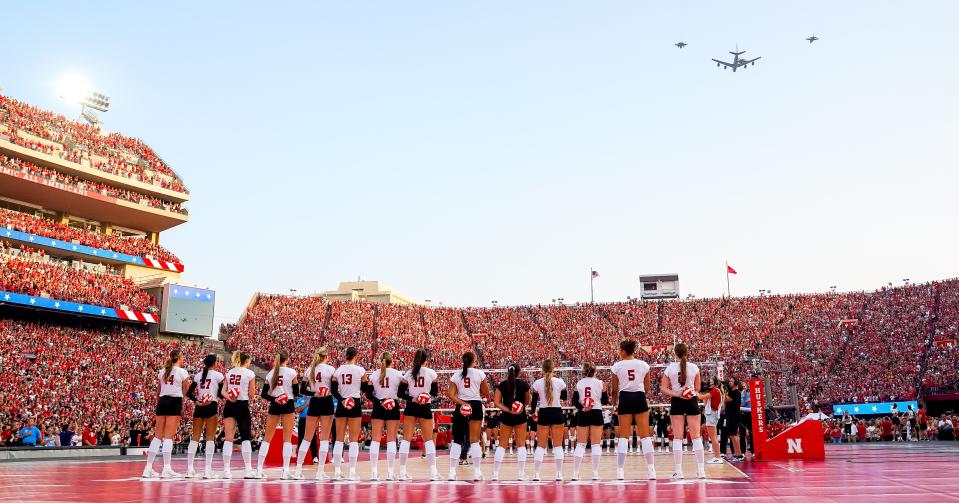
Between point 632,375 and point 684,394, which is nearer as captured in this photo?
point 632,375

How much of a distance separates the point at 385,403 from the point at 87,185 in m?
45.4

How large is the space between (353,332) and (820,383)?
111 feet

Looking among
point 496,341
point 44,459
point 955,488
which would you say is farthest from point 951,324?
point 44,459

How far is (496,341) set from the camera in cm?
6303

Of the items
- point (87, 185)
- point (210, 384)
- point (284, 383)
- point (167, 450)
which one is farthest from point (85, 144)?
point (284, 383)

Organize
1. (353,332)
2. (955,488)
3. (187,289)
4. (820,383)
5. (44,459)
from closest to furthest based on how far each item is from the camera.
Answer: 1. (955,488)
2. (44,459)
3. (820,383)
4. (187,289)
5. (353,332)

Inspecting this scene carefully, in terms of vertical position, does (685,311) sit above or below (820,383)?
above

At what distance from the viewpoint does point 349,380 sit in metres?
12.5

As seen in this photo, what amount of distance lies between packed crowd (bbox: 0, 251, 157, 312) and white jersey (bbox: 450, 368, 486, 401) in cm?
3801

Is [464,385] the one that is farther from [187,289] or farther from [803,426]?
[187,289]

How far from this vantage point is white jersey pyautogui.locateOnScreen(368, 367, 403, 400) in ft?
40.3

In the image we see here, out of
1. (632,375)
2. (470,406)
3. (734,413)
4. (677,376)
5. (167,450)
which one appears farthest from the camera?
(734,413)

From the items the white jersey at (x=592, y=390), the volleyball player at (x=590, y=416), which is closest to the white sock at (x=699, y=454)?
the volleyball player at (x=590, y=416)

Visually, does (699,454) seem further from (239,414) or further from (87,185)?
(87,185)
